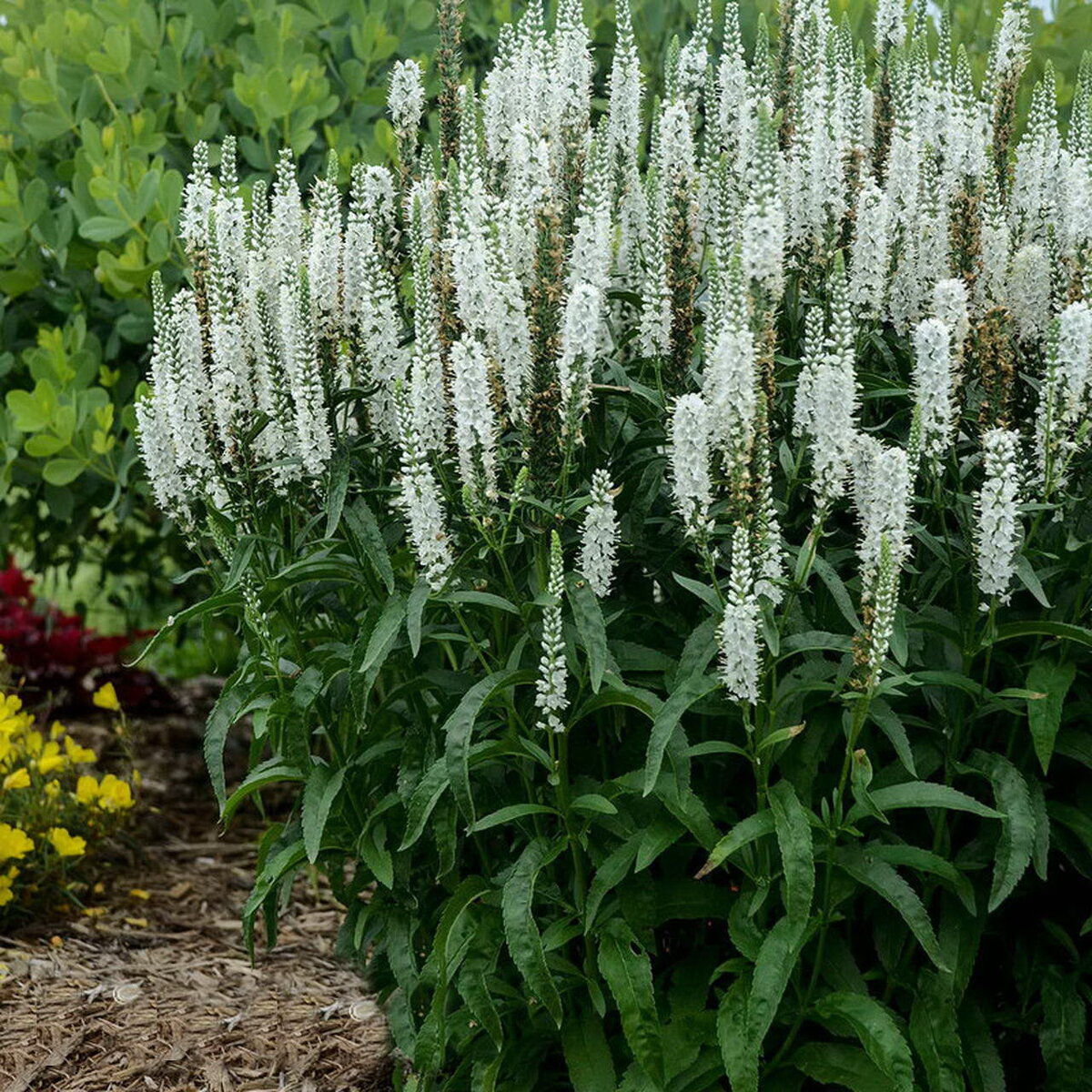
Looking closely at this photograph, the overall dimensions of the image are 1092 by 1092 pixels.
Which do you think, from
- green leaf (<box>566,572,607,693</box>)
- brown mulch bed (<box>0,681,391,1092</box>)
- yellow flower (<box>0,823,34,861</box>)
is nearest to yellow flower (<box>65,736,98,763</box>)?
brown mulch bed (<box>0,681,391,1092</box>)

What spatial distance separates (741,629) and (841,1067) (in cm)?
93

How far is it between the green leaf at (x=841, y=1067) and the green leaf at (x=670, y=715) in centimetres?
66

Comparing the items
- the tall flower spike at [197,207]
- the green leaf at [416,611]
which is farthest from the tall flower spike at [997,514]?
the tall flower spike at [197,207]

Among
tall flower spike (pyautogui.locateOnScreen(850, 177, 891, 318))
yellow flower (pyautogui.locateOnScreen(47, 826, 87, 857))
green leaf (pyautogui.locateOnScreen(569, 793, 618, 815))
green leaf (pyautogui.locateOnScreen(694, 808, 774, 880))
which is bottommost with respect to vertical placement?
yellow flower (pyautogui.locateOnScreen(47, 826, 87, 857))

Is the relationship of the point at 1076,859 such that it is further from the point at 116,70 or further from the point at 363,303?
the point at 116,70

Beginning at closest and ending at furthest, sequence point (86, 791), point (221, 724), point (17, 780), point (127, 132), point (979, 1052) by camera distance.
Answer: point (979, 1052) < point (221, 724) < point (17, 780) < point (86, 791) < point (127, 132)

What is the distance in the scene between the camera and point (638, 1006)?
110 inches

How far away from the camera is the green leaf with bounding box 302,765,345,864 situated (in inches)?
116

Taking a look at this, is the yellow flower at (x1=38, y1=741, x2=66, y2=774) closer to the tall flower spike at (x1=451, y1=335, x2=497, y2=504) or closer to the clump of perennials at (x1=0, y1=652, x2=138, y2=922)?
the clump of perennials at (x1=0, y1=652, x2=138, y2=922)

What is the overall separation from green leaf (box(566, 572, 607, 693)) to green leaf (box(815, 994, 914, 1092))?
747 millimetres

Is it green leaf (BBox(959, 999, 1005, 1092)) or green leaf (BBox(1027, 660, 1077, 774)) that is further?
green leaf (BBox(959, 999, 1005, 1092))

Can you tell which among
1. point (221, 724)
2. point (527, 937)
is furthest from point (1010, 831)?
point (221, 724)

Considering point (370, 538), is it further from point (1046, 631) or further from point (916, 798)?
point (1046, 631)

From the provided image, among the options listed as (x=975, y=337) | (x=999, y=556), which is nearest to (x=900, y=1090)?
(x=999, y=556)
